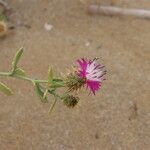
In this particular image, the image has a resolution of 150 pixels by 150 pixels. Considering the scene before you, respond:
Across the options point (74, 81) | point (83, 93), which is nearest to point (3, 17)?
point (83, 93)

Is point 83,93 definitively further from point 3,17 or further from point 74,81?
point 74,81

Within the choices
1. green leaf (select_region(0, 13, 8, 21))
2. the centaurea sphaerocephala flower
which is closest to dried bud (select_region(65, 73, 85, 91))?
the centaurea sphaerocephala flower

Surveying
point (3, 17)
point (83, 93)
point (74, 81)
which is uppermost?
point (3, 17)

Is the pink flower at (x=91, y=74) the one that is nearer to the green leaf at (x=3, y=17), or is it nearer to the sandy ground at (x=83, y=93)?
the sandy ground at (x=83, y=93)

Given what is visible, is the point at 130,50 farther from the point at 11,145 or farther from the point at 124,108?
the point at 11,145

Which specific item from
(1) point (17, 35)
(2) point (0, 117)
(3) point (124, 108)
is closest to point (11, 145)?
(2) point (0, 117)
